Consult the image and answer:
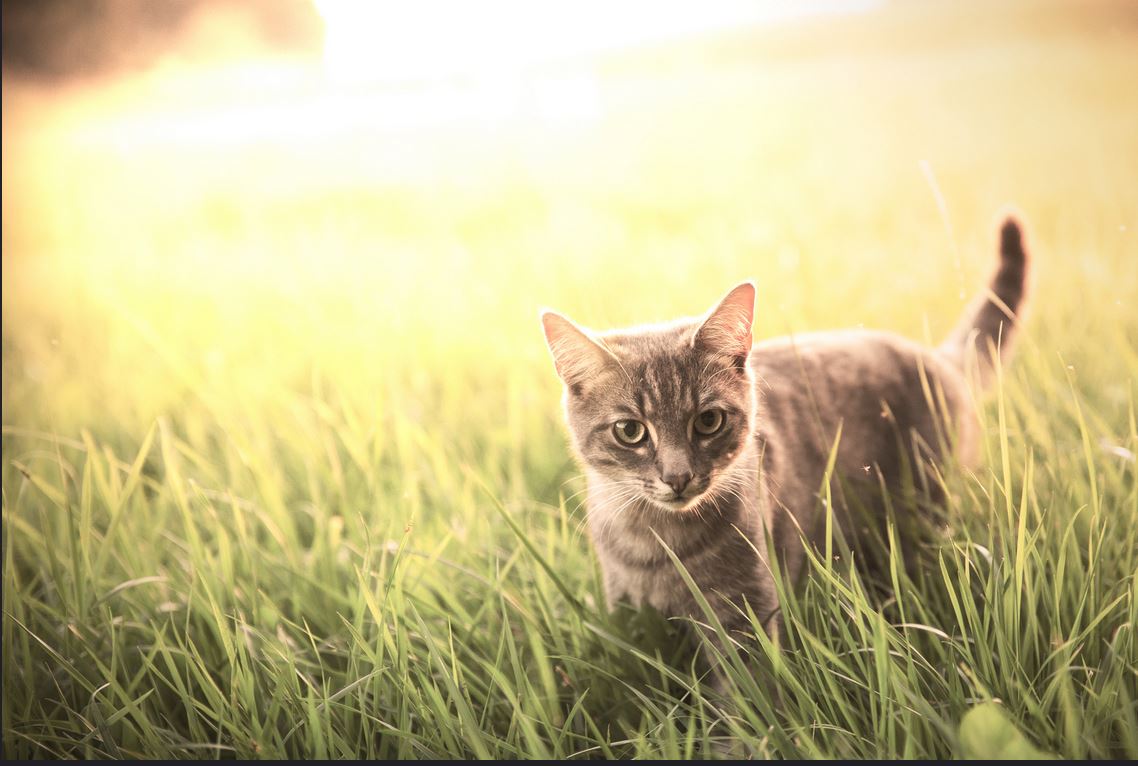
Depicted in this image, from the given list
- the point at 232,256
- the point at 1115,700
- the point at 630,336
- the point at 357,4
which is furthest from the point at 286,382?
the point at 1115,700

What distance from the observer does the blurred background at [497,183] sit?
1.52 metres

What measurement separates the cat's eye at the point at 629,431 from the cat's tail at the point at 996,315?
26.1 inches

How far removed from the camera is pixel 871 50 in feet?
5.09

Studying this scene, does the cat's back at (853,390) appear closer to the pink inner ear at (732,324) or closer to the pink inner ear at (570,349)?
the pink inner ear at (732,324)

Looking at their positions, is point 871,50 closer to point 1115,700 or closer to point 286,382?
point 1115,700

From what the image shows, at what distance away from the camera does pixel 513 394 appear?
5.83 feet

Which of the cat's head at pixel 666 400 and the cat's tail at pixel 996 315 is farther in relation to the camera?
the cat's tail at pixel 996 315

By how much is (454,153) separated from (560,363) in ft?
2.80

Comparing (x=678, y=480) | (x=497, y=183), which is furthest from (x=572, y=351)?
(x=497, y=183)

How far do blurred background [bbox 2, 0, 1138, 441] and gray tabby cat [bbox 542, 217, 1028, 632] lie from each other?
13 cm

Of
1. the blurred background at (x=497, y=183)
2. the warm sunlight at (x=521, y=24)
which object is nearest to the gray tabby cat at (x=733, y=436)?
the blurred background at (x=497, y=183)

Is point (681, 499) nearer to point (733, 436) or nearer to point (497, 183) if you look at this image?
point (733, 436)

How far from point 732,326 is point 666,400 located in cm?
16

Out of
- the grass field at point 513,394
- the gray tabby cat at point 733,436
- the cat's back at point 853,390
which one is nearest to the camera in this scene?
the grass field at point 513,394
